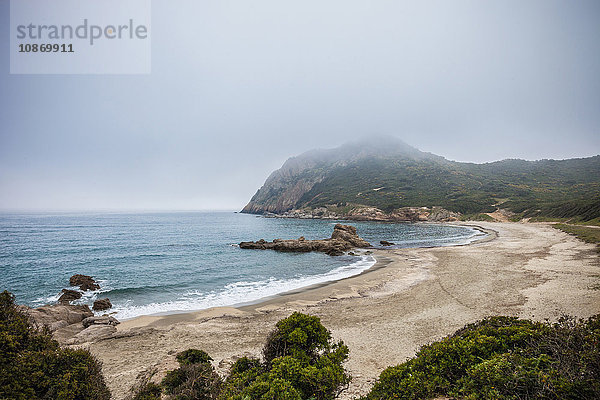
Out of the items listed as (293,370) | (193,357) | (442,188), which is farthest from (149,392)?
(442,188)

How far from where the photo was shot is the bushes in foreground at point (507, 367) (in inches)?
150

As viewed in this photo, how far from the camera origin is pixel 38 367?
5.21 m

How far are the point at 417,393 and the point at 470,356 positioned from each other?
1503mm

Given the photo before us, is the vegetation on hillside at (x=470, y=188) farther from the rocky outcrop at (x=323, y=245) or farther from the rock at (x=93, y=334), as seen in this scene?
the rock at (x=93, y=334)

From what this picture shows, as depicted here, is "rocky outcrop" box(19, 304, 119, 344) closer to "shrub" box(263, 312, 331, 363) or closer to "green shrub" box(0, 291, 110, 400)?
"green shrub" box(0, 291, 110, 400)

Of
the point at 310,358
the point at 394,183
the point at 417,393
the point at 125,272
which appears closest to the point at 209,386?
the point at 310,358

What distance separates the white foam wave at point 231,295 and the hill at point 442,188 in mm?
64368

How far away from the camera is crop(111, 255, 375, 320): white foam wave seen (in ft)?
54.9

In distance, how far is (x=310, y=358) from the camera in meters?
6.16

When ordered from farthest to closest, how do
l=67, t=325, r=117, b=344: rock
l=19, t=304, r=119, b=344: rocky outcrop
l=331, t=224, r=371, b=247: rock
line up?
l=331, t=224, r=371, b=247: rock < l=19, t=304, r=119, b=344: rocky outcrop < l=67, t=325, r=117, b=344: rock

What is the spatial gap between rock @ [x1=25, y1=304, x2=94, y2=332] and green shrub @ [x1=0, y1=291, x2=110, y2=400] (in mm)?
9882

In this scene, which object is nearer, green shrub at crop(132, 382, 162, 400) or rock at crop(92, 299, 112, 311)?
green shrub at crop(132, 382, 162, 400)

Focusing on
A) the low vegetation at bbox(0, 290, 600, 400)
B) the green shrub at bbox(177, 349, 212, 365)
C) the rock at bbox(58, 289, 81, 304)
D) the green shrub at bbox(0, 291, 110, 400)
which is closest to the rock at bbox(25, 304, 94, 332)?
the rock at bbox(58, 289, 81, 304)

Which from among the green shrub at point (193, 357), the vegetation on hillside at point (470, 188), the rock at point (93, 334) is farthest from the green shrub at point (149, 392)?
the vegetation on hillside at point (470, 188)
